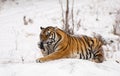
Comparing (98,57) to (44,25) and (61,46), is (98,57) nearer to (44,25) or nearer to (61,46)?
(61,46)

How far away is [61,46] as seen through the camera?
5.07 m

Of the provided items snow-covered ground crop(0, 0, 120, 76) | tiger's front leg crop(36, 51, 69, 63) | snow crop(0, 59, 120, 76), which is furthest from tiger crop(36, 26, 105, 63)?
snow crop(0, 59, 120, 76)

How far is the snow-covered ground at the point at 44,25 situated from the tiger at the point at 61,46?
345 millimetres

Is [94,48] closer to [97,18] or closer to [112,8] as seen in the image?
[97,18]

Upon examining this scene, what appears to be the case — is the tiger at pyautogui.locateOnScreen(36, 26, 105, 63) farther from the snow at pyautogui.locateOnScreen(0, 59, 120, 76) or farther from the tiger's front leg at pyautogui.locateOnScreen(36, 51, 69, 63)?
the snow at pyautogui.locateOnScreen(0, 59, 120, 76)

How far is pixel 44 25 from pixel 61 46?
12.7 feet

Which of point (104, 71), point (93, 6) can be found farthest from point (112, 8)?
point (104, 71)

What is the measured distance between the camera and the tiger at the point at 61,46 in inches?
194

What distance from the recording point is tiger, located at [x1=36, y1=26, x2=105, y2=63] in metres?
4.92

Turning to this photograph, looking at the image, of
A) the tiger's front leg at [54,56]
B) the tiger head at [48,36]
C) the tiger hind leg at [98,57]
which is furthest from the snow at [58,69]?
the tiger hind leg at [98,57]

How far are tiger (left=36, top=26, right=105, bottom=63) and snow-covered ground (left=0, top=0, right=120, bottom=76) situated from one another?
345 millimetres

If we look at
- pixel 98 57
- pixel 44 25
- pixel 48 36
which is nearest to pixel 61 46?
pixel 48 36

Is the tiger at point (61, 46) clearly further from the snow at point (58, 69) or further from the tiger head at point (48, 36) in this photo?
the snow at point (58, 69)

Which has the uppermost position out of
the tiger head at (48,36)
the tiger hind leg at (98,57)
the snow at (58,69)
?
the tiger head at (48,36)
